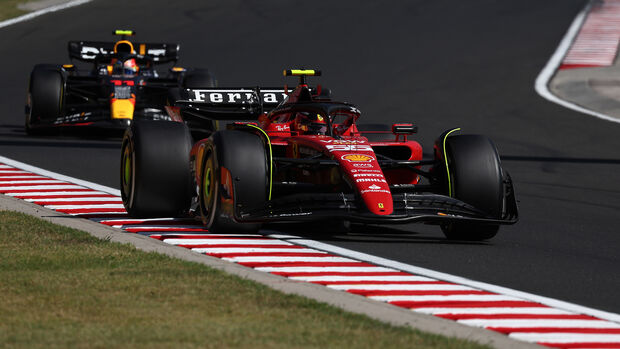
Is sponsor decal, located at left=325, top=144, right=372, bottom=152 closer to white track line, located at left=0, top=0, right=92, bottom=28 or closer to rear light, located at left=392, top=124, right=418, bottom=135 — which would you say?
rear light, located at left=392, top=124, right=418, bottom=135

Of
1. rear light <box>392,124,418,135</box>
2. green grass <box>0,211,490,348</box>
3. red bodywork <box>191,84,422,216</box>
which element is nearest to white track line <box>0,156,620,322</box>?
red bodywork <box>191,84,422,216</box>

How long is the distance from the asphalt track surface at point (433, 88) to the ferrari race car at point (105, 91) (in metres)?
0.40

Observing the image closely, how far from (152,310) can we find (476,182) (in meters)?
4.39

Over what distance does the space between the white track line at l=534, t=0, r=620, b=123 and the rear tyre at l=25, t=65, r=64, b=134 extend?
978 cm

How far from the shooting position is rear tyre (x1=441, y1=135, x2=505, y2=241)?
11.0 meters

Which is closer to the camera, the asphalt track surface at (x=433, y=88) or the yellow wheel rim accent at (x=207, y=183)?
the asphalt track surface at (x=433, y=88)

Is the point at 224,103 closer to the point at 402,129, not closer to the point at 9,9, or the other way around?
the point at 402,129

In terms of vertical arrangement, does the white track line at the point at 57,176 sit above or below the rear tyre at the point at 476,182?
below

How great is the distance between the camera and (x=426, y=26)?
120ft

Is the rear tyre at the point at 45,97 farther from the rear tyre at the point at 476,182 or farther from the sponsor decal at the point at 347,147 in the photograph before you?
the rear tyre at the point at 476,182

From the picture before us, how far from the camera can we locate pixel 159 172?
11.7 m

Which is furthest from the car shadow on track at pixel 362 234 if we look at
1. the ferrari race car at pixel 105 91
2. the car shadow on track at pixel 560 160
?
the ferrari race car at pixel 105 91

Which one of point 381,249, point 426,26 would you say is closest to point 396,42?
point 426,26

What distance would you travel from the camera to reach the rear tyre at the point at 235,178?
34.3ft
